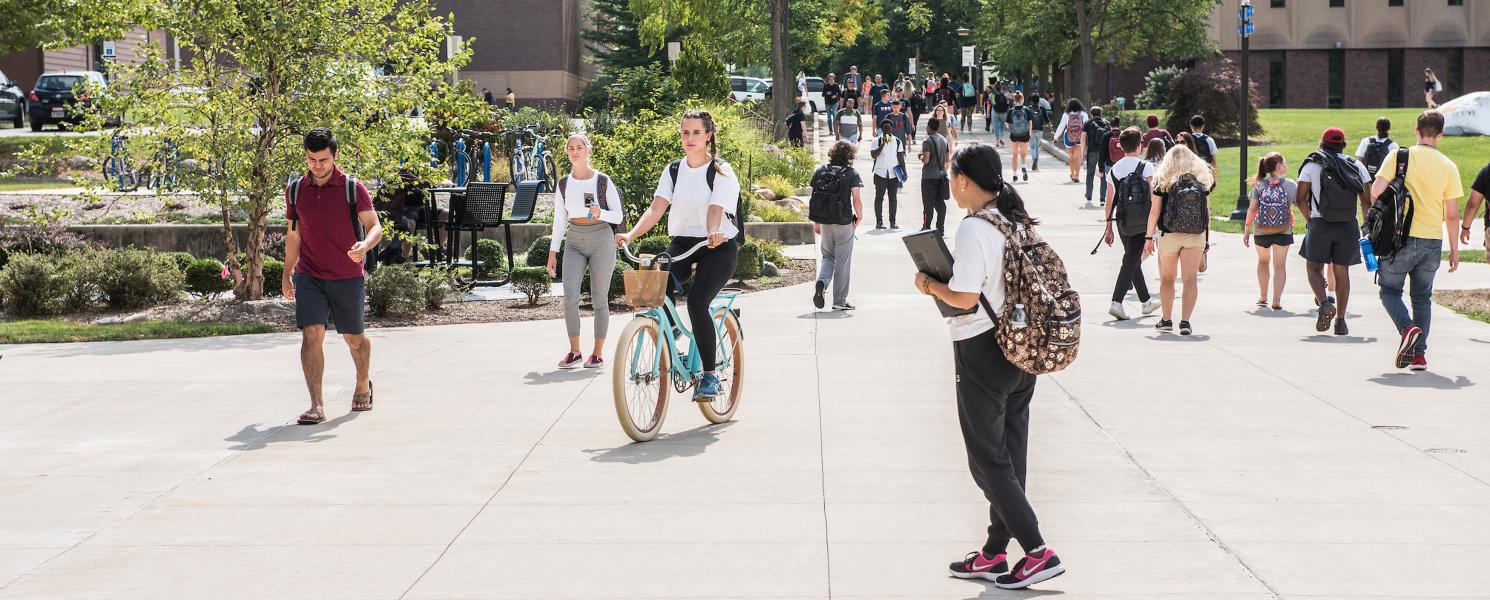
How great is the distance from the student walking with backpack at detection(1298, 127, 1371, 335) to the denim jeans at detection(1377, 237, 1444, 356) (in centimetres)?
116

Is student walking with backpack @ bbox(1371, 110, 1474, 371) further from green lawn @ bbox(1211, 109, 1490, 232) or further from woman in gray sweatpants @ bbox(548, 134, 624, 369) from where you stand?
green lawn @ bbox(1211, 109, 1490, 232)

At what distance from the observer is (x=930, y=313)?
13664 mm

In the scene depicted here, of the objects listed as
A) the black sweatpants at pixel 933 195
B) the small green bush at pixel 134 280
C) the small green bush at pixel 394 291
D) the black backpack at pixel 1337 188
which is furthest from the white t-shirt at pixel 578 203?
the black sweatpants at pixel 933 195

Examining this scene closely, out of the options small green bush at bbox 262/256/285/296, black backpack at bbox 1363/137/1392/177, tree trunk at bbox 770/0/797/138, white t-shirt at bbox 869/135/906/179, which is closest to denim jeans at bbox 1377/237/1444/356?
black backpack at bbox 1363/137/1392/177

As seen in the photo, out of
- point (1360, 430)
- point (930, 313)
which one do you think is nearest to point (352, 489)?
point (1360, 430)

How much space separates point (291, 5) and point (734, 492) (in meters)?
8.85

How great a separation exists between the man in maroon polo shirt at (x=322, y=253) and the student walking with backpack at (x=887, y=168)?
1423 centimetres

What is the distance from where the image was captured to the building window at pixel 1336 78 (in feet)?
233

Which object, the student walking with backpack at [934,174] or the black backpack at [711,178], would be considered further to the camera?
the student walking with backpack at [934,174]

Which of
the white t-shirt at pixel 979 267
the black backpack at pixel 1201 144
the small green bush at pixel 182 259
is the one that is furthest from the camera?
the black backpack at pixel 1201 144

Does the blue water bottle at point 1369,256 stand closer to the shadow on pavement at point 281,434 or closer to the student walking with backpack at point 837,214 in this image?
the student walking with backpack at point 837,214

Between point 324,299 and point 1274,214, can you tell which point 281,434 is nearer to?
point 324,299

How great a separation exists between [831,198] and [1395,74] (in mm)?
64728

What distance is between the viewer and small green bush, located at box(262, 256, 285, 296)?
15.1 metres
